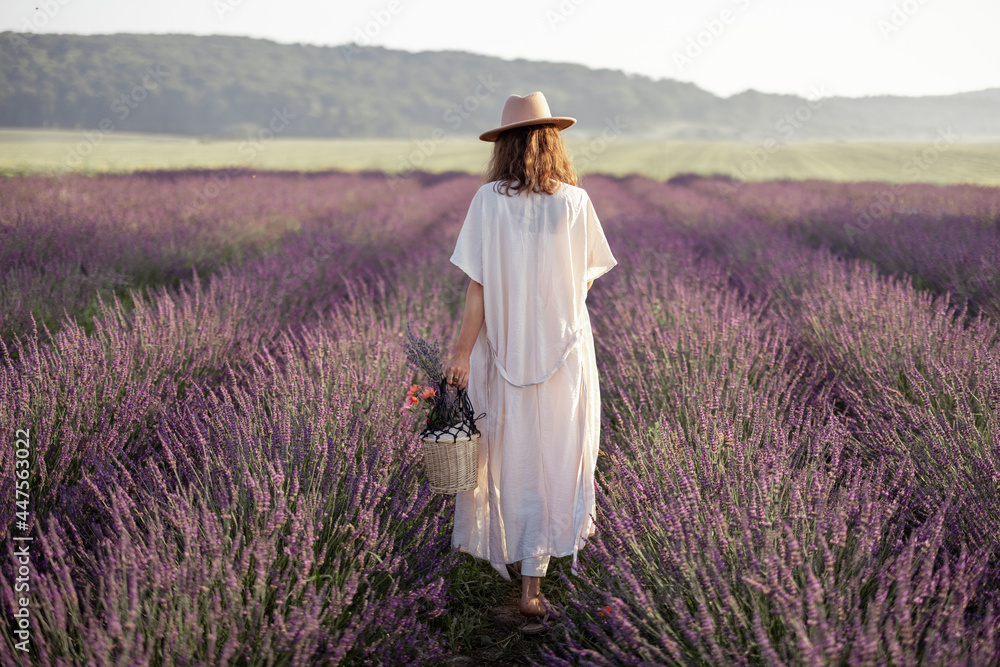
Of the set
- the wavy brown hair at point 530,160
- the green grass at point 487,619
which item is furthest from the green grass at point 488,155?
the green grass at point 487,619

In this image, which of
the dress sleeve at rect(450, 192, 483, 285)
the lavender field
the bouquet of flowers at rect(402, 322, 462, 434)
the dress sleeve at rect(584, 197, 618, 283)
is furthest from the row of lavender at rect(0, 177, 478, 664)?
the dress sleeve at rect(584, 197, 618, 283)

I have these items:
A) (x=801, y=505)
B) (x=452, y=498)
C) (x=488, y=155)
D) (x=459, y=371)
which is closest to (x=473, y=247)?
(x=459, y=371)

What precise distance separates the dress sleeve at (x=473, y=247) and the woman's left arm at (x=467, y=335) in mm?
40

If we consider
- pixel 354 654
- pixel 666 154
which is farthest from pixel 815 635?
pixel 666 154

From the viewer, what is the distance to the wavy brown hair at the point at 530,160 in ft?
6.29

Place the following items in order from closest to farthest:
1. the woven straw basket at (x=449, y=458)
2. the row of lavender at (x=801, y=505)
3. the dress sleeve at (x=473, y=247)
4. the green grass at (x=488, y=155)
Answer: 1. the row of lavender at (x=801, y=505)
2. the woven straw basket at (x=449, y=458)
3. the dress sleeve at (x=473, y=247)
4. the green grass at (x=488, y=155)

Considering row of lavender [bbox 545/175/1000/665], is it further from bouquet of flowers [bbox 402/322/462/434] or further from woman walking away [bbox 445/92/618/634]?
bouquet of flowers [bbox 402/322/462/434]

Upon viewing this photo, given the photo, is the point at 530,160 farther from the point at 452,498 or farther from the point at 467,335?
the point at 452,498

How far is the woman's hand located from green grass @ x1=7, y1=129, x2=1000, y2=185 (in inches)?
32.0

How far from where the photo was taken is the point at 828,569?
1.34m

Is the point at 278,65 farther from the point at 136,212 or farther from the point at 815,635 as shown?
the point at 815,635

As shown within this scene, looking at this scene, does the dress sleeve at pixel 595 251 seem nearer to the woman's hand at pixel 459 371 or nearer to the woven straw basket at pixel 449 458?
the woman's hand at pixel 459 371

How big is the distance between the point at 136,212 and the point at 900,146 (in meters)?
30.5

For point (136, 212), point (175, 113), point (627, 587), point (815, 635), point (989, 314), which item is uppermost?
point (175, 113)
